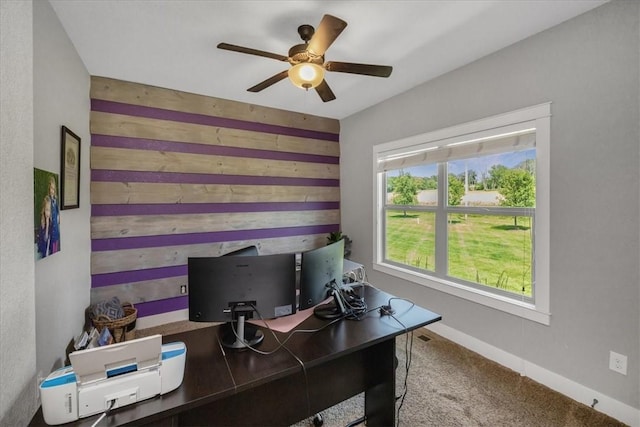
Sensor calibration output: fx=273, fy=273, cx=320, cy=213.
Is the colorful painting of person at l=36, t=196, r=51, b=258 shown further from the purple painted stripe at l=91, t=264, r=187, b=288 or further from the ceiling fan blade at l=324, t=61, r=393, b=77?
the ceiling fan blade at l=324, t=61, r=393, b=77

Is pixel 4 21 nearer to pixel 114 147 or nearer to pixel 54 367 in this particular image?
pixel 54 367

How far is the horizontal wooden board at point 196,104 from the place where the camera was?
2832mm

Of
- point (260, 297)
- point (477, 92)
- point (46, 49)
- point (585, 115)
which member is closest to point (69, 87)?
point (46, 49)

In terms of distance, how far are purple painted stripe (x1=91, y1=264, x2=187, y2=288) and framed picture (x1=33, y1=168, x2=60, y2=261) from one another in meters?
1.21

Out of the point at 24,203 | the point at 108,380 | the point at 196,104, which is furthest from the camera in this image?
the point at 196,104

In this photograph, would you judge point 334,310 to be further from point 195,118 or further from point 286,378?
point 195,118

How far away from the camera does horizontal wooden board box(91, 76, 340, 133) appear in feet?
9.29

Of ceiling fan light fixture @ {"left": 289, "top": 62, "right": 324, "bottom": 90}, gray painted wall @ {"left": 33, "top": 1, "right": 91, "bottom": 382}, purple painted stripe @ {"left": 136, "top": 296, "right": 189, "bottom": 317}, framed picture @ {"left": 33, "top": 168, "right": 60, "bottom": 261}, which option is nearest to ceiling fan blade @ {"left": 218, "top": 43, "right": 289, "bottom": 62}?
ceiling fan light fixture @ {"left": 289, "top": 62, "right": 324, "bottom": 90}

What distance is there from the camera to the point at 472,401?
6.32 ft

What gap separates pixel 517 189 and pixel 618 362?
51.7 inches

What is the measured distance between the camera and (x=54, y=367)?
1.75 meters

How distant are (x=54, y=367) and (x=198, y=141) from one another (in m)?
2.42

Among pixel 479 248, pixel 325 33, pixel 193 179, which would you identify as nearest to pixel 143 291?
pixel 193 179

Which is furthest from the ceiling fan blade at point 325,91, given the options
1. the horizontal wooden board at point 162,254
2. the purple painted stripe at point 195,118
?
the horizontal wooden board at point 162,254
